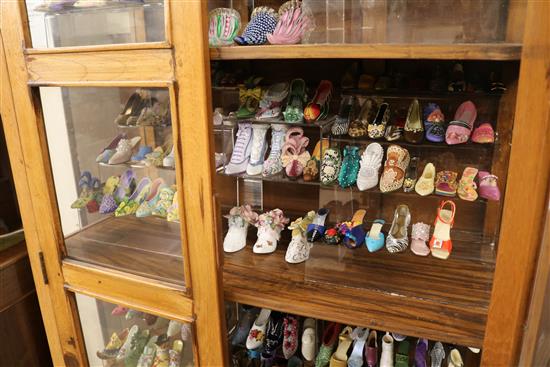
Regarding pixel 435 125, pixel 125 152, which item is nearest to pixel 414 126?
pixel 435 125

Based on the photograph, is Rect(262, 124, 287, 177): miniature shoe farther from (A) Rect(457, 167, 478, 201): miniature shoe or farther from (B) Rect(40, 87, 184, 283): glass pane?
(A) Rect(457, 167, 478, 201): miniature shoe

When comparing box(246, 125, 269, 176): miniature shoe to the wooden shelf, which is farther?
box(246, 125, 269, 176): miniature shoe

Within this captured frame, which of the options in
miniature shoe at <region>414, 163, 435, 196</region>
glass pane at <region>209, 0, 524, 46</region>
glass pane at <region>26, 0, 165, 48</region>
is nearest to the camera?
glass pane at <region>209, 0, 524, 46</region>

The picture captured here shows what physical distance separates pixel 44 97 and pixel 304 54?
2.60ft

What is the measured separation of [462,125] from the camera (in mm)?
1278

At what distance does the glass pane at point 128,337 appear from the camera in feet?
4.89

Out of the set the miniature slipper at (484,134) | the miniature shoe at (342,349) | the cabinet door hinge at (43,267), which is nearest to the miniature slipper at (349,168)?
the miniature slipper at (484,134)

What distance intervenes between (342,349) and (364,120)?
0.75 m

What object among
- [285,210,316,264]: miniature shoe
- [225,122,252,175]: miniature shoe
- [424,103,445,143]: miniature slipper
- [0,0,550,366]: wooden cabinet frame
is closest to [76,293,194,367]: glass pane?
[0,0,550,366]: wooden cabinet frame

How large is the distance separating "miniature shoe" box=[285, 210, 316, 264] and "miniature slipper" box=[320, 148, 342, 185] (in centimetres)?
17

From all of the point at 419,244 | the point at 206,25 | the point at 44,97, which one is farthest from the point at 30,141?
the point at 419,244

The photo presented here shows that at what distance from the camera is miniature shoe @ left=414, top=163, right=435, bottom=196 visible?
1299mm

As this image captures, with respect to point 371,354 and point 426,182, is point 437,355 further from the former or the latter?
point 426,182

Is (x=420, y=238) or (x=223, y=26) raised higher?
(x=223, y=26)
